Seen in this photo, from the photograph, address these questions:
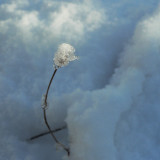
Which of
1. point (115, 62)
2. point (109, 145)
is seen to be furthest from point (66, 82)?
point (109, 145)

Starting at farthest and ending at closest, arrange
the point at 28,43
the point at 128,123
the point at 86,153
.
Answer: the point at 28,43 < the point at 128,123 < the point at 86,153

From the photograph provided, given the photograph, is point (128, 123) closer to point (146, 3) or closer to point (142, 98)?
point (142, 98)

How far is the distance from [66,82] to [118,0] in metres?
0.56

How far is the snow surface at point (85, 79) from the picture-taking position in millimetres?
843

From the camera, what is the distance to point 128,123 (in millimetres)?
888

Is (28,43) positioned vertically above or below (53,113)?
above

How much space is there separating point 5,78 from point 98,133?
41cm

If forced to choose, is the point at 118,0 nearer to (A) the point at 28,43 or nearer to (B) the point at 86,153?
(A) the point at 28,43

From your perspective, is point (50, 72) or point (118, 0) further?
point (118, 0)

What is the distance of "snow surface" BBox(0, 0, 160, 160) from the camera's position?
2.77 feet

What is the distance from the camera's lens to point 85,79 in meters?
1.03

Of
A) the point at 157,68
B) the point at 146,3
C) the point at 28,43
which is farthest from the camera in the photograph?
the point at 146,3

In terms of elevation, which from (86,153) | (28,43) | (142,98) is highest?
(28,43)

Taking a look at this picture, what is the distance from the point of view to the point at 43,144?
899 millimetres
